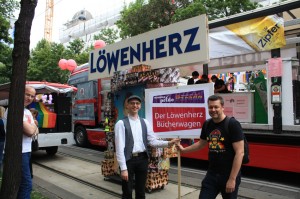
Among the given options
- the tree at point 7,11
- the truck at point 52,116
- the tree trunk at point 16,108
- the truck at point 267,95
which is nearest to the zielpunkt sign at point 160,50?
the truck at point 267,95

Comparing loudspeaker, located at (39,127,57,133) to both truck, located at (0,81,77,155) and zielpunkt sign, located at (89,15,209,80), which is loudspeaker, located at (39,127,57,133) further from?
zielpunkt sign, located at (89,15,209,80)

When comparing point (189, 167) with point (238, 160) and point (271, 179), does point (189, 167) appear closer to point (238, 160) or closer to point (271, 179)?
point (271, 179)

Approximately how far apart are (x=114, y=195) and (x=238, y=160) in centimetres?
305

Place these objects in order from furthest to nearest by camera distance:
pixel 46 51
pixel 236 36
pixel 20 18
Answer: pixel 46 51, pixel 236 36, pixel 20 18

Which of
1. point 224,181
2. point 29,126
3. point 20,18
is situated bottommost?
point 224,181

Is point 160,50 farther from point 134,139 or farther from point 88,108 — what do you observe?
point 88,108

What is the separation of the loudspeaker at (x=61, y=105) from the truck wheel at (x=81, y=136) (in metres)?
2.15

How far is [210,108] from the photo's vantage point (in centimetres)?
308

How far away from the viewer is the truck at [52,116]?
Answer: 28.5ft

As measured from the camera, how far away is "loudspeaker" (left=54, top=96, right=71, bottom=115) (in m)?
9.20

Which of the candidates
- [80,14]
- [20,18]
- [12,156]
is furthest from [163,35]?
[80,14]

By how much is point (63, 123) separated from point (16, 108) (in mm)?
6344

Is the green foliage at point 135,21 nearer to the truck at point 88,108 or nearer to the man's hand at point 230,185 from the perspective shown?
the truck at point 88,108

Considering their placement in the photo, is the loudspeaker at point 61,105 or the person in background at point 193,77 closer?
the person in background at point 193,77
